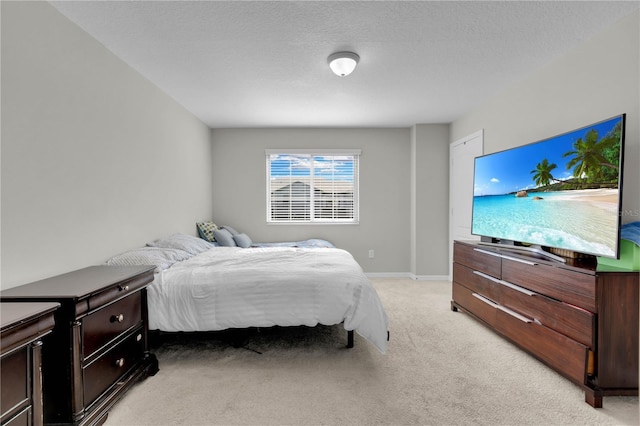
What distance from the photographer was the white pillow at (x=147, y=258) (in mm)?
2445

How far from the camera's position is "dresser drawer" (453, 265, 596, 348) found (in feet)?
6.12

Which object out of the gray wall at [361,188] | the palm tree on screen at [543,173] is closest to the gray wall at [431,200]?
the gray wall at [361,188]

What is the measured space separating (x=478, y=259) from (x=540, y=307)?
0.84 metres

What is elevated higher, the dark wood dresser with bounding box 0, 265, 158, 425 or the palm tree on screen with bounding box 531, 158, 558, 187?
the palm tree on screen with bounding box 531, 158, 558, 187

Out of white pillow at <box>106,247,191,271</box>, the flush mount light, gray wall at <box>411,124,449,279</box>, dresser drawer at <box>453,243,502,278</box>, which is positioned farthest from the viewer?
gray wall at <box>411,124,449,279</box>

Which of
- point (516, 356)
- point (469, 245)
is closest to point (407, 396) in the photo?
point (516, 356)

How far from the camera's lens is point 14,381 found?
1.17 metres

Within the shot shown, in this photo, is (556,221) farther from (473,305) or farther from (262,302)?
(262,302)

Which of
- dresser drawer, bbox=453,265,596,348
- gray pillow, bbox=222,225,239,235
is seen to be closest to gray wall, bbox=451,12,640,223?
dresser drawer, bbox=453,265,596,348

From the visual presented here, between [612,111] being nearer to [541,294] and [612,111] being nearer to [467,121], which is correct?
[541,294]

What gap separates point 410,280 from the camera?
495cm

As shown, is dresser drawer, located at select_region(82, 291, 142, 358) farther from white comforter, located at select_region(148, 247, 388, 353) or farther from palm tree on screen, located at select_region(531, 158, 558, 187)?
palm tree on screen, located at select_region(531, 158, 558, 187)

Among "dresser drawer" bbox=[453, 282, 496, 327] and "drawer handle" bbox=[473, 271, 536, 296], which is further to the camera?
"dresser drawer" bbox=[453, 282, 496, 327]

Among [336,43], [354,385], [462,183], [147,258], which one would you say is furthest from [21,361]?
[462,183]
